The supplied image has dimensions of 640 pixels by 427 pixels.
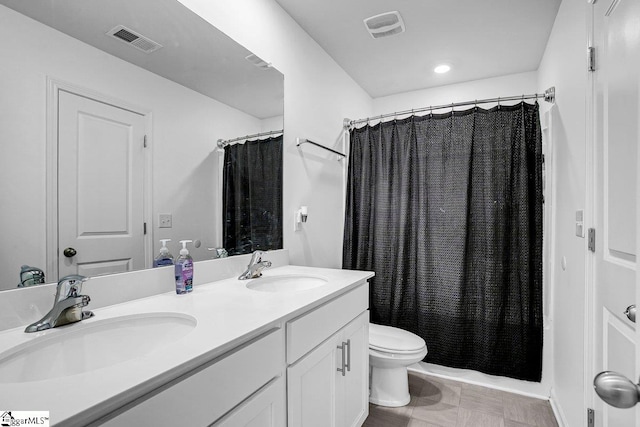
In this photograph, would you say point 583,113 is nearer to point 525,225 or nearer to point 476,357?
point 525,225

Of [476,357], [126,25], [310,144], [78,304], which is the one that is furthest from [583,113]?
[78,304]

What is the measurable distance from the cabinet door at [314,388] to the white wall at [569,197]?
104cm

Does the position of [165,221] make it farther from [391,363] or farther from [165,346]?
[391,363]

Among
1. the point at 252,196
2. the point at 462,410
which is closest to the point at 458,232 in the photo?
the point at 462,410

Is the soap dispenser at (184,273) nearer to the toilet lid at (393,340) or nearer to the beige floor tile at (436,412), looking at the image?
the toilet lid at (393,340)

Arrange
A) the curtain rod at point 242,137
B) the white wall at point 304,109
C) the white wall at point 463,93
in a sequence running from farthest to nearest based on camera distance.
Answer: the white wall at point 463,93 → the white wall at point 304,109 → the curtain rod at point 242,137

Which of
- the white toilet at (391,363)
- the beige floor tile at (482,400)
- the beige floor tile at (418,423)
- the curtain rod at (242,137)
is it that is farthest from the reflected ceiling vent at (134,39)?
the beige floor tile at (482,400)

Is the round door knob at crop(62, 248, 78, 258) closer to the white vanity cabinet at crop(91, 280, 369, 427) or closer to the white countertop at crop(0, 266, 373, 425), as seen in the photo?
the white countertop at crop(0, 266, 373, 425)

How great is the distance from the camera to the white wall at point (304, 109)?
1.65 meters

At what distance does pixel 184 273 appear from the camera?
1.21 m

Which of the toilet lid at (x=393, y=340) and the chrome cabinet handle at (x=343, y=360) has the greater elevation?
the chrome cabinet handle at (x=343, y=360)

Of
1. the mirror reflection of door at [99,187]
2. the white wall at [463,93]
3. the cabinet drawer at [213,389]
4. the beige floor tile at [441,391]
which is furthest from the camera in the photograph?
the white wall at [463,93]

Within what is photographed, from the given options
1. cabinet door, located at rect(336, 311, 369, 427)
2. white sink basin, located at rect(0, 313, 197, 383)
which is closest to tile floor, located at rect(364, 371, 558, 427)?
cabinet door, located at rect(336, 311, 369, 427)

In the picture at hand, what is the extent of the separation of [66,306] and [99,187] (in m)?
0.39
